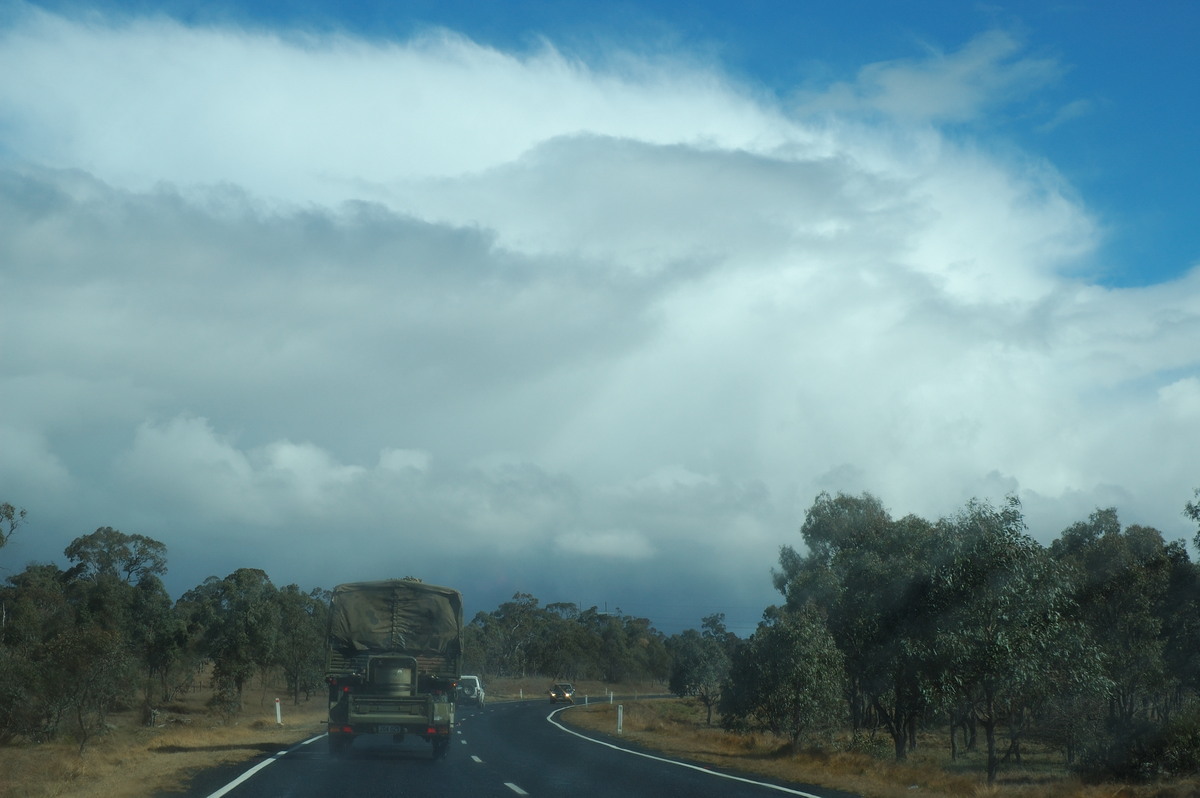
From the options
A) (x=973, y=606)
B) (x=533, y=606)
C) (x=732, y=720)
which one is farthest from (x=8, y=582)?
(x=533, y=606)

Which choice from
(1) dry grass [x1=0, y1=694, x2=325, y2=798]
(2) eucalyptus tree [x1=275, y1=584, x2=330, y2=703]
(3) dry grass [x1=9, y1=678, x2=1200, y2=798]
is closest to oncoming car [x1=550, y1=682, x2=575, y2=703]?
(2) eucalyptus tree [x1=275, y1=584, x2=330, y2=703]

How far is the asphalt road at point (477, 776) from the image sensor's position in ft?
53.2

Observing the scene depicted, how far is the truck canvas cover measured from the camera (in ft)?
82.5

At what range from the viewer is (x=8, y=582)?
62.5m

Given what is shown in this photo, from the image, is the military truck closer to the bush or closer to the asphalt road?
the asphalt road

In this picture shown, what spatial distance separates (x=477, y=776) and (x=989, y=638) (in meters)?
13.1

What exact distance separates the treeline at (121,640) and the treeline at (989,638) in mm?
26533

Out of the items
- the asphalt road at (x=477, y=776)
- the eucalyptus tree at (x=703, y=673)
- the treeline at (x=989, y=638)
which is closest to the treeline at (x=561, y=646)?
the eucalyptus tree at (x=703, y=673)

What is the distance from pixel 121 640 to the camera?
44469 millimetres

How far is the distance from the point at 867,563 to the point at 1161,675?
24498 millimetres

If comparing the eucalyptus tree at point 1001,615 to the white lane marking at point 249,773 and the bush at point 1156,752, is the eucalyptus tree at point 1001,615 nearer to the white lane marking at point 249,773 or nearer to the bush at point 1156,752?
the bush at point 1156,752

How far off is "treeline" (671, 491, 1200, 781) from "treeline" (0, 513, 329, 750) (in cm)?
2653

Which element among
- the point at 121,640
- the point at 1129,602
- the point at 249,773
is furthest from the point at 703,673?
the point at 249,773

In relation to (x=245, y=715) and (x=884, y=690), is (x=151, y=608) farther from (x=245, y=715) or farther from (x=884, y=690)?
(x=884, y=690)
